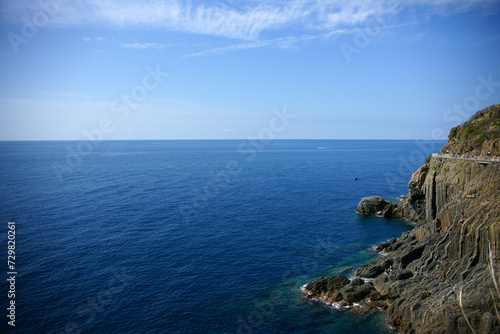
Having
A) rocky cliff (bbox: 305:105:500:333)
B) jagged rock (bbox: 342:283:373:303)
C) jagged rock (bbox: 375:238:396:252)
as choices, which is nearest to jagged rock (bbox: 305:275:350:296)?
rocky cliff (bbox: 305:105:500:333)

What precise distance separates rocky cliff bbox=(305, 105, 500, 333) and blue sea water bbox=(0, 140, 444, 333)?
13.2ft

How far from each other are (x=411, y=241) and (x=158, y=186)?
298 feet

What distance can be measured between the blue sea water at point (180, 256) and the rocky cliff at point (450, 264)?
13.2 feet

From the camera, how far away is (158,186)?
122438 mm

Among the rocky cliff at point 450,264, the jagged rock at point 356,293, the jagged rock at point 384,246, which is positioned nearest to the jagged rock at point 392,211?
the rocky cliff at point 450,264

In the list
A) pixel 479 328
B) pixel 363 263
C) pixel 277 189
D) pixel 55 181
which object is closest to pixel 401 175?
pixel 277 189

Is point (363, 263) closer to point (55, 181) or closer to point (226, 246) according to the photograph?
point (226, 246)

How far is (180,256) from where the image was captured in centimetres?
6031

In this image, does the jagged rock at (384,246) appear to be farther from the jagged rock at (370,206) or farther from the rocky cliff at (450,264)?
the jagged rock at (370,206)

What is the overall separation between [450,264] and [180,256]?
4460 centimetres

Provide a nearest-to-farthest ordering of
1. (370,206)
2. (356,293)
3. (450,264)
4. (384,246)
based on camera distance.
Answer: (450,264) → (356,293) → (384,246) → (370,206)

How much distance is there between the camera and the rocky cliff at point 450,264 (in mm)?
34500

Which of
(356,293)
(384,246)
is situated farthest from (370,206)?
(356,293)

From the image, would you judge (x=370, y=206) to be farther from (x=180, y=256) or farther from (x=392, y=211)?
(x=180, y=256)
